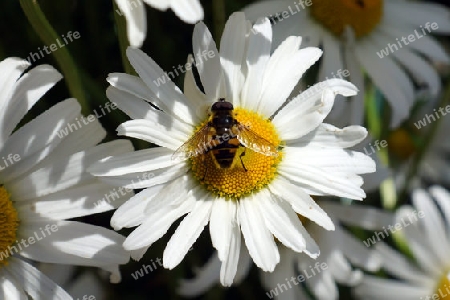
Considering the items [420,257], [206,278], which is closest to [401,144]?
[420,257]

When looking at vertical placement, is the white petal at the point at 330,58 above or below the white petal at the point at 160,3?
below

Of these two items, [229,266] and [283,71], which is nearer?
[229,266]

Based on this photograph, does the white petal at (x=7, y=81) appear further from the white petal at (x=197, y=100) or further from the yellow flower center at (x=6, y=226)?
the white petal at (x=197, y=100)

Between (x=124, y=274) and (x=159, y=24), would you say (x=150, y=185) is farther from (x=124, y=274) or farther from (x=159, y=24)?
(x=159, y=24)

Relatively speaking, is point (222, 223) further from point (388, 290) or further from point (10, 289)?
point (388, 290)

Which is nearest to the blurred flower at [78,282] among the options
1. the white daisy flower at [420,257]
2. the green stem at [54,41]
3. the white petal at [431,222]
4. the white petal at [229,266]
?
the green stem at [54,41]

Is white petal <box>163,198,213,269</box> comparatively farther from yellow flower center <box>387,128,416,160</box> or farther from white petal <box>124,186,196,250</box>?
yellow flower center <box>387,128,416,160</box>

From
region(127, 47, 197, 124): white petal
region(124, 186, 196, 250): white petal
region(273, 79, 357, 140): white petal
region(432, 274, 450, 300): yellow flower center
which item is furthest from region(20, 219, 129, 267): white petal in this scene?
region(432, 274, 450, 300): yellow flower center
